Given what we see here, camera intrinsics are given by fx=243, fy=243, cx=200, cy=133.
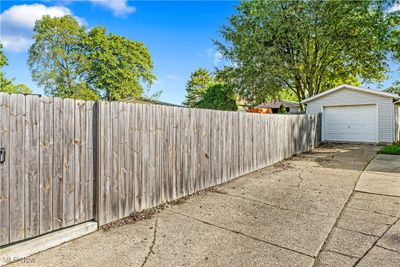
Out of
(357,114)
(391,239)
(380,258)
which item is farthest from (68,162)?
(357,114)

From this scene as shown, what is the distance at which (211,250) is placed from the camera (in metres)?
2.71

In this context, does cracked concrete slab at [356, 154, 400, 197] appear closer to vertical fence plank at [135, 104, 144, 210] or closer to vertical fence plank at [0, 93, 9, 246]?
vertical fence plank at [135, 104, 144, 210]

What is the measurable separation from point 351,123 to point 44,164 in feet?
46.3

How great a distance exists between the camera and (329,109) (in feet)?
44.0

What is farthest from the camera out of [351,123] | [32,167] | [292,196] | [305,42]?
[305,42]

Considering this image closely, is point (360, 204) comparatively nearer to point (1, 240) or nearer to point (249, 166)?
point (249, 166)

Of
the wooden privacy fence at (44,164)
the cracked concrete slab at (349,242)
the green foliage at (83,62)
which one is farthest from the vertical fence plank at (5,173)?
the green foliage at (83,62)

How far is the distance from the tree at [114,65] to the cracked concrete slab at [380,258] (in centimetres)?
2727

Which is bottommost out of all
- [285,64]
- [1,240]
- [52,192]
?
[1,240]

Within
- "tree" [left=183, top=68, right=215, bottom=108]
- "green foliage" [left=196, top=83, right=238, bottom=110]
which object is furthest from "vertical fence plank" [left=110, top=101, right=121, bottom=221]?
"tree" [left=183, top=68, right=215, bottom=108]

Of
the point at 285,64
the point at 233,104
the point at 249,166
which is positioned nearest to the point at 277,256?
the point at 249,166

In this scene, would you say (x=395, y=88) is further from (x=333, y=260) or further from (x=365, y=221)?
(x=333, y=260)

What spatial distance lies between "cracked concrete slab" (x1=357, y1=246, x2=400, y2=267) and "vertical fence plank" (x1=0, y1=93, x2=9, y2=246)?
3.57 meters

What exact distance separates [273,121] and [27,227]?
22.0 feet
